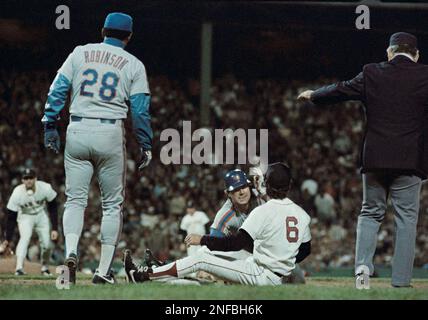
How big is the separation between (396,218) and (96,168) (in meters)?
2.49

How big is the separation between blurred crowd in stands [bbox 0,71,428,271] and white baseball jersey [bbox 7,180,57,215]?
4400mm

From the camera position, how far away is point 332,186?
65.2 ft

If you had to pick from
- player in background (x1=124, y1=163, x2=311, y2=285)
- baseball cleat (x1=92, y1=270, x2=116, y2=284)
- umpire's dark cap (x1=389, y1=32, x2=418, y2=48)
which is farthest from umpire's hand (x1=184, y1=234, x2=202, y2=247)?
umpire's dark cap (x1=389, y1=32, x2=418, y2=48)

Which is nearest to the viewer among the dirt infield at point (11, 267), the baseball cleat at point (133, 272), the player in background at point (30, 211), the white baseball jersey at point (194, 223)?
the baseball cleat at point (133, 272)

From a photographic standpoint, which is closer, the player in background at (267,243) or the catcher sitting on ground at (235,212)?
the player in background at (267,243)

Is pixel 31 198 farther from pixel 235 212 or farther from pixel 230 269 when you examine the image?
pixel 230 269

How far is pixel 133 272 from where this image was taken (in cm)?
721

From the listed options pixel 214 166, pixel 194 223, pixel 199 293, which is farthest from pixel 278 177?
pixel 214 166

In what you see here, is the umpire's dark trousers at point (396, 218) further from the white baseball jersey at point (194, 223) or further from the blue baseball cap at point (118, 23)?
the white baseball jersey at point (194, 223)

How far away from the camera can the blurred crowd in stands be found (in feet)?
60.8

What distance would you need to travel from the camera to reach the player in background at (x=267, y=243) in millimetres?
6660

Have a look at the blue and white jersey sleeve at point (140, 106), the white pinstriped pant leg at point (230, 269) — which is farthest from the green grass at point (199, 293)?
the blue and white jersey sleeve at point (140, 106)
